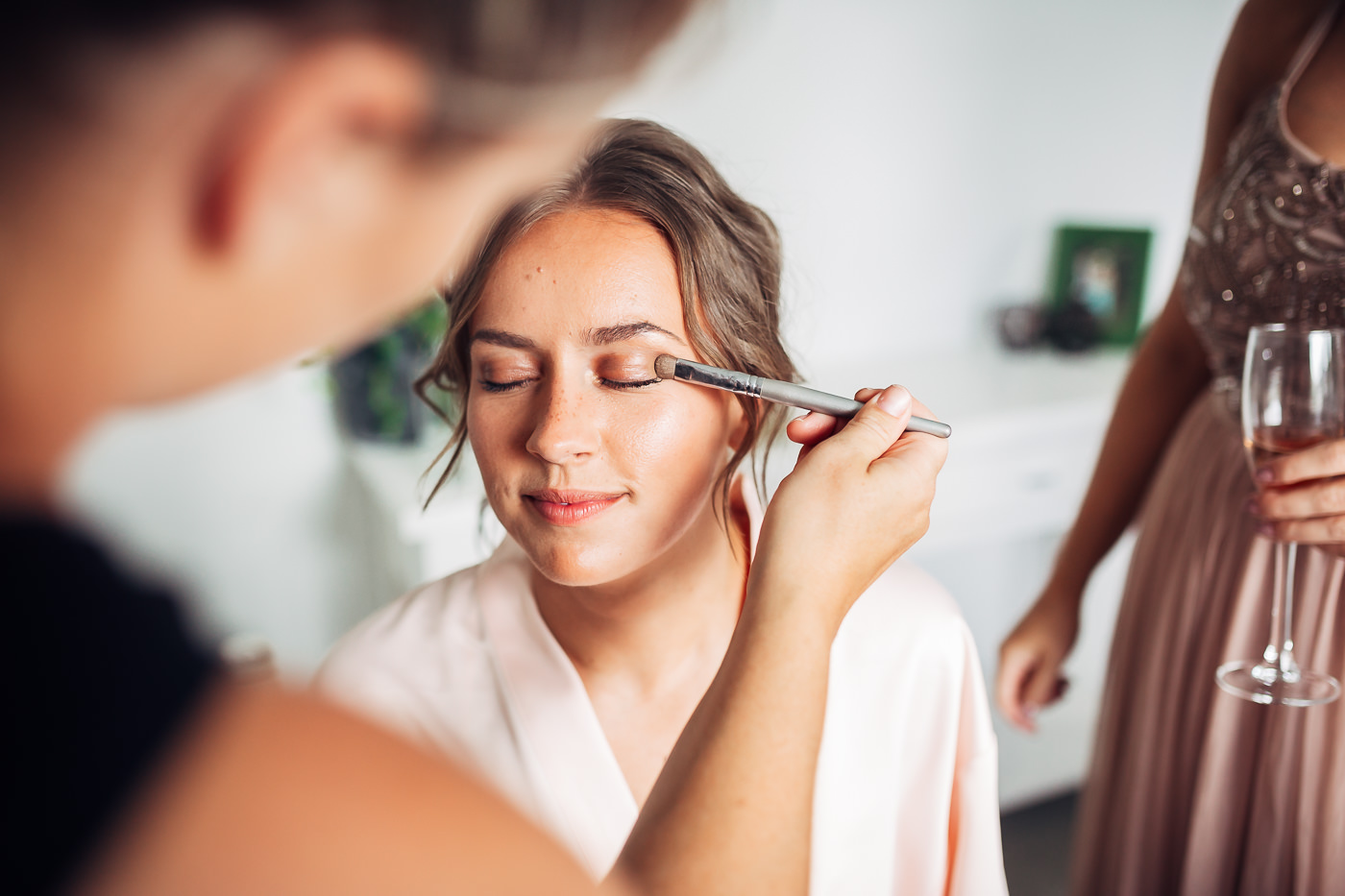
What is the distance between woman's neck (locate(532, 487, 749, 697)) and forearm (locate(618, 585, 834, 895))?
0.41 meters

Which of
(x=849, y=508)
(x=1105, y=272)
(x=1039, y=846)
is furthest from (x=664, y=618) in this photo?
(x=1105, y=272)

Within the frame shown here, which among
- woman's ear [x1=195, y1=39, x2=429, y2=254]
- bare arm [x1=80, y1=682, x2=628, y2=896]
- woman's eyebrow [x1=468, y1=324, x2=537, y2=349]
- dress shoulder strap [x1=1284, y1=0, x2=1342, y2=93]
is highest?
dress shoulder strap [x1=1284, y1=0, x2=1342, y2=93]

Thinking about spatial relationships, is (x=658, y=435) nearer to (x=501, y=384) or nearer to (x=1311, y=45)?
(x=501, y=384)

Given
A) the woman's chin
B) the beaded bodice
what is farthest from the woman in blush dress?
the beaded bodice

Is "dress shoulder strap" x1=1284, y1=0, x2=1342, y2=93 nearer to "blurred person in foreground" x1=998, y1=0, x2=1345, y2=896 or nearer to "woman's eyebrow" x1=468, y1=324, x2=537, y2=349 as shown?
"blurred person in foreground" x1=998, y1=0, x2=1345, y2=896

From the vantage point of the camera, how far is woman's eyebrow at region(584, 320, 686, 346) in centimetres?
75

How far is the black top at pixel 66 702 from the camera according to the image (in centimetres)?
26

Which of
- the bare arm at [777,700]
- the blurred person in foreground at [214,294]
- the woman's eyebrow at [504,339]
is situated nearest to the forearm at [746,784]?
the bare arm at [777,700]

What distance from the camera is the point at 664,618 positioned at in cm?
92

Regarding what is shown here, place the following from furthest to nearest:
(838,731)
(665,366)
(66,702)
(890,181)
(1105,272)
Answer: (1105,272) < (890,181) < (838,731) < (665,366) < (66,702)

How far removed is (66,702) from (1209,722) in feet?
3.39

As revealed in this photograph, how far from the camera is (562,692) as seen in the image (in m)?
0.86

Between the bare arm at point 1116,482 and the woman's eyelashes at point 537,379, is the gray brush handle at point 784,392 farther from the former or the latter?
the bare arm at point 1116,482

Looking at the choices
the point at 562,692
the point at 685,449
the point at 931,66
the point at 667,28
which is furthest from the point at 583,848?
the point at 931,66
